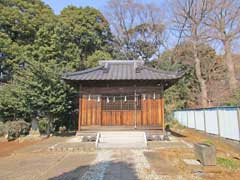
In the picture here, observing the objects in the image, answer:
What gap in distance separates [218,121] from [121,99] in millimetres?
5454

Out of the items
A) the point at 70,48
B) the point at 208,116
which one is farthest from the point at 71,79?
the point at 70,48

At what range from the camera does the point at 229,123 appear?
11219 mm

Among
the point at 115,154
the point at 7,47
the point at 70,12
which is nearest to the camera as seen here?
the point at 115,154

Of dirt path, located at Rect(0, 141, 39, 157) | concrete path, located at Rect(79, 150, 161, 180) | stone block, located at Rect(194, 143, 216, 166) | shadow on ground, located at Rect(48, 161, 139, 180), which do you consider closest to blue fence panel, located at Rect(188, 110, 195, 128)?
concrete path, located at Rect(79, 150, 161, 180)

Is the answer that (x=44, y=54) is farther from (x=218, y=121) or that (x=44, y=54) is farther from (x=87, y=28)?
(x=218, y=121)

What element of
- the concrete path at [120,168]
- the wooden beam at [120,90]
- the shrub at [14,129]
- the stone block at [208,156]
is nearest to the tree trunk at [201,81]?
the wooden beam at [120,90]

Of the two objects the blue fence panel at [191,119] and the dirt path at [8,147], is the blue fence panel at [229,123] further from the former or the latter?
the dirt path at [8,147]

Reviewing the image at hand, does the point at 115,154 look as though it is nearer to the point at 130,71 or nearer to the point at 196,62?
the point at 130,71

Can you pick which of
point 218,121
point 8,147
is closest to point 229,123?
point 218,121

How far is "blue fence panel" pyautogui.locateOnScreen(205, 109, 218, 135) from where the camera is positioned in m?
13.3

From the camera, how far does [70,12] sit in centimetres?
2894

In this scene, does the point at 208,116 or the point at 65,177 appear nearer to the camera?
the point at 65,177

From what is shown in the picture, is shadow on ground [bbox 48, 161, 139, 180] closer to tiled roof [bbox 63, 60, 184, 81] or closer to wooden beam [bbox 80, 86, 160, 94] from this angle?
wooden beam [bbox 80, 86, 160, 94]

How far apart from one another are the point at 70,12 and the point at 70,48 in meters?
7.37
